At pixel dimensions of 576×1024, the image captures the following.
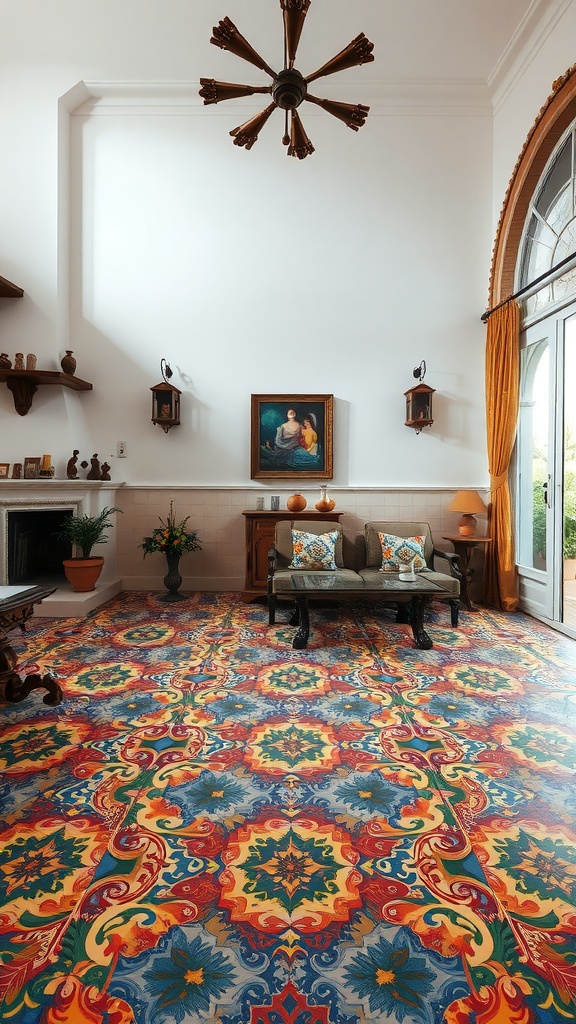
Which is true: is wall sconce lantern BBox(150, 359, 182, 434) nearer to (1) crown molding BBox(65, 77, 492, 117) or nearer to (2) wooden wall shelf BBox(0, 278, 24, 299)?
(2) wooden wall shelf BBox(0, 278, 24, 299)

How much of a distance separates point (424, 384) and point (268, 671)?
3.84 metres

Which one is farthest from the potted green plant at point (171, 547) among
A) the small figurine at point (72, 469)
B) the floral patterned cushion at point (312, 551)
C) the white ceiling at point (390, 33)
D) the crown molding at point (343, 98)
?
the white ceiling at point (390, 33)

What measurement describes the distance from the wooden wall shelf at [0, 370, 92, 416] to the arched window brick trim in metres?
4.86

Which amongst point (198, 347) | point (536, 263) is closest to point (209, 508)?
point (198, 347)

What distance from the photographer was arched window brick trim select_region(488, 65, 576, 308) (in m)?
4.39

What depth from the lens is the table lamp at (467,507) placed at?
5.46 meters

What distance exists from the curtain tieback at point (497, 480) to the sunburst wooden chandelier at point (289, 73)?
142 inches

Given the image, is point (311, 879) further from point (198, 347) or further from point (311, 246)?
point (311, 246)

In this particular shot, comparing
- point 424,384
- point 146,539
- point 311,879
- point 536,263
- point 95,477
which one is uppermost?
point 536,263

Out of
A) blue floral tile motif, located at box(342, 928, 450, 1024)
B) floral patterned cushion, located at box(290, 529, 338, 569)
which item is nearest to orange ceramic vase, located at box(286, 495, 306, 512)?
floral patterned cushion, located at box(290, 529, 338, 569)

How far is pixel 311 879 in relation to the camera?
5.44 ft

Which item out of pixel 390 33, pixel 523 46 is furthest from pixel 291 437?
pixel 523 46

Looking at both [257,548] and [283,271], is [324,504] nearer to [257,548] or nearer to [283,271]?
[257,548]

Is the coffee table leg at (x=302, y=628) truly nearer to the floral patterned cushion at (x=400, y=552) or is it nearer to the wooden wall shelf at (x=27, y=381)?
the floral patterned cushion at (x=400, y=552)
